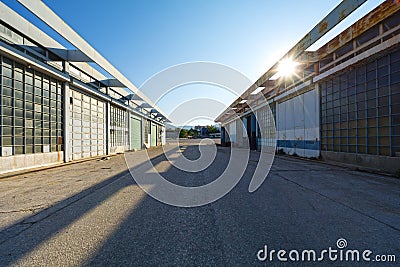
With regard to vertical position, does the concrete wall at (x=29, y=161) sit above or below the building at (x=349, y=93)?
below

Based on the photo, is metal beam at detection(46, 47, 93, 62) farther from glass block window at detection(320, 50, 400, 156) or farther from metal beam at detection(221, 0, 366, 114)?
glass block window at detection(320, 50, 400, 156)

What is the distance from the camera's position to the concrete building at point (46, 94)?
9.05 m

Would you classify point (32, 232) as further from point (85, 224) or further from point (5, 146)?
point (5, 146)

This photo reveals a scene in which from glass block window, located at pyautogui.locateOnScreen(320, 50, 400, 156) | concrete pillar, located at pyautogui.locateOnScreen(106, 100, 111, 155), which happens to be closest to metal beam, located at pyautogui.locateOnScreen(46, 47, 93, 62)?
concrete pillar, located at pyautogui.locateOnScreen(106, 100, 111, 155)

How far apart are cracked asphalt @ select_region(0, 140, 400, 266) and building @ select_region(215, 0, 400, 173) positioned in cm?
425

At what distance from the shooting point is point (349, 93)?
10938 millimetres

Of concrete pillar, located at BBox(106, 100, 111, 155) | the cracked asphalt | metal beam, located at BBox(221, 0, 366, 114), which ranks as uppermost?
metal beam, located at BBox(221, 0, 366, 114)

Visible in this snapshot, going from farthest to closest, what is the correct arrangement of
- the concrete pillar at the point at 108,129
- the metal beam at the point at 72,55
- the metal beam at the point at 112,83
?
the concrete pillar at the point at 108,129, the metal beam at the point at 112,83, the metal beam at the point at 72,55

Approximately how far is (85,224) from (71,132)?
476 inches

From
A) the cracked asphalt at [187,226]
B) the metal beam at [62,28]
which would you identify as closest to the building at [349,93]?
the cracked asphalt at [187,226]

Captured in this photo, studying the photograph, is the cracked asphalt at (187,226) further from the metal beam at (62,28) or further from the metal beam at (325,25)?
the metal beam at (62,28)

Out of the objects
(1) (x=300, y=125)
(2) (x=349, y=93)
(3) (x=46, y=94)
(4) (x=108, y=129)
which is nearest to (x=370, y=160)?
(2) (x=349, y=93)

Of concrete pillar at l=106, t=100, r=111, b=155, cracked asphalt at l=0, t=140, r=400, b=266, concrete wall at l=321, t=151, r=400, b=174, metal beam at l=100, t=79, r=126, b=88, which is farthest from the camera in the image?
concrete pillar at l=106, t=100, r=111, b=155

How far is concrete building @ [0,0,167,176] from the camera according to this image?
9.05 metres
